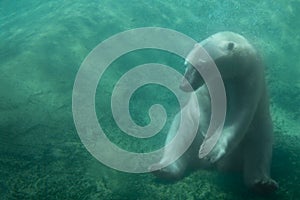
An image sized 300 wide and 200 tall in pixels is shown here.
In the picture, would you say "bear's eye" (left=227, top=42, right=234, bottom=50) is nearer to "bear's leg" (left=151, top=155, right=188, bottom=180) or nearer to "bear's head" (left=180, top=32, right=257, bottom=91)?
"bear's head" (left=180, top=32, right=257, bottom=91)

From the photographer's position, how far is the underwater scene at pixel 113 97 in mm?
3873

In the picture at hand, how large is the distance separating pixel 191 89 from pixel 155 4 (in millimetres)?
5732

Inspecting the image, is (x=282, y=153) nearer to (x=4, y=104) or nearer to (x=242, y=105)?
(x=242, y=105)

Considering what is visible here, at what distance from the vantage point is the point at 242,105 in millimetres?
3562

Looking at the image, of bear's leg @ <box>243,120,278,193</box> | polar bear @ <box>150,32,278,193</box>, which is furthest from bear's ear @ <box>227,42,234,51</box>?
bear's leg @ <box>243,120,278,193</box>

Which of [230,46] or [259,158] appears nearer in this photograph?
[230,46]

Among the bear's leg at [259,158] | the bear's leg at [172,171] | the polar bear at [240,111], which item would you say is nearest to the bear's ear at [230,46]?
the polar bear at [240,111]

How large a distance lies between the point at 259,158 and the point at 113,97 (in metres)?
2.53

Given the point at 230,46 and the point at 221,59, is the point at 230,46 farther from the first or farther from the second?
the point at 221,59

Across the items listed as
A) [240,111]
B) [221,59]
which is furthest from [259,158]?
[221,59]

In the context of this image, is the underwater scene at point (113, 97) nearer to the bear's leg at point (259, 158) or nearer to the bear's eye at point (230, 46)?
the bear's eye at point (230, 46)

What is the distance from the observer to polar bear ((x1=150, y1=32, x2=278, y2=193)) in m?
3.50

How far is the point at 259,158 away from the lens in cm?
377

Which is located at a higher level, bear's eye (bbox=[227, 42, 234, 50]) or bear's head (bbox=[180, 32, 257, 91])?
bear's eye (bbox=[227, 42, 234, 50])
